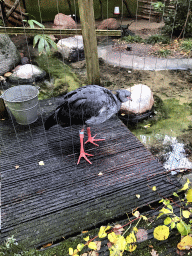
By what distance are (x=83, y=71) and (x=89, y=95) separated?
345 cm

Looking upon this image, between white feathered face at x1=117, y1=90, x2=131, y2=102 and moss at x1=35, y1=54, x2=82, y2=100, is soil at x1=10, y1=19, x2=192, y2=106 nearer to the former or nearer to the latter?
moss at x1=35, y1=54, x2=82, y2=100

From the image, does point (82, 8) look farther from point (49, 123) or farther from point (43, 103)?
point (43, 103)

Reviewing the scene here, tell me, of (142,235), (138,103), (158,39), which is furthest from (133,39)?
(142,235)

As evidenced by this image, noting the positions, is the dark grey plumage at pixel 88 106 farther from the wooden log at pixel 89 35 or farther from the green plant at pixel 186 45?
the green plant at pixel 186 45

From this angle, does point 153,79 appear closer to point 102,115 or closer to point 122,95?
point 122,95

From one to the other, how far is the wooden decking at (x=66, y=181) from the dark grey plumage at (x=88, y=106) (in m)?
0.46

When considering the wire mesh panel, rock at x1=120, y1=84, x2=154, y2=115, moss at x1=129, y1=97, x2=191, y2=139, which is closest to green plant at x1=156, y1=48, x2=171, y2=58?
moss at x1=129, y1=97, x2=191, y2=139

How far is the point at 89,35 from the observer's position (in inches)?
97.5

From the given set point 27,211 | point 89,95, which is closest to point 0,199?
point 27,211

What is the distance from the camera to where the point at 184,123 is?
3848 millimetres

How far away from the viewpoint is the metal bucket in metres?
3.12

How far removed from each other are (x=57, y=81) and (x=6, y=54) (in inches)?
57.4

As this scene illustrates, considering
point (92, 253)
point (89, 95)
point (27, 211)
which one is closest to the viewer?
point (92, 253)

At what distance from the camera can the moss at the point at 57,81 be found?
488 cm
